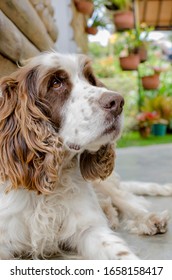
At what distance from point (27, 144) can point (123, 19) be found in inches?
289

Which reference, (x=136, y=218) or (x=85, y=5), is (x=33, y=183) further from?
(x=85, y=5)

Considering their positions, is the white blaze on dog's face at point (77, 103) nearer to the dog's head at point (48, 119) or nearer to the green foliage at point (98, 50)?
the dog's head at point (48, 119)

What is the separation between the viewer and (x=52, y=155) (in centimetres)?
198

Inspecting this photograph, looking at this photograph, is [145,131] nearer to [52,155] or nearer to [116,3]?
[116,3]

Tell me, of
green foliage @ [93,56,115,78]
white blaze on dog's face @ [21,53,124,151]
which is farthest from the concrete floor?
green foliage @ [93,56,115,78]

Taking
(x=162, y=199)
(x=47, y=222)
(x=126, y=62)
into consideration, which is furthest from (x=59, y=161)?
(x=126, y=62)

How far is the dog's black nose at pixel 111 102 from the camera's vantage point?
188 centimetres

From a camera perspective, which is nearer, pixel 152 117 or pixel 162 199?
pixel 162 199

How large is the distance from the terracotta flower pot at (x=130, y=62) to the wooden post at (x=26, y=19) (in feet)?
16.0

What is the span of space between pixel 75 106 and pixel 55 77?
197 millimetres

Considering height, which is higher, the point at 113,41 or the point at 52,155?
the point at 52,155

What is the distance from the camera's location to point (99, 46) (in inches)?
620

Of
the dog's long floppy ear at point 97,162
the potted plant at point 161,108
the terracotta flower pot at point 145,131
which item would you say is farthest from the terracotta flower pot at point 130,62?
the dog's long floppy ear at point 97,162

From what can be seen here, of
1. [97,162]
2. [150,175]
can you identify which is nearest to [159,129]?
[150,175]
